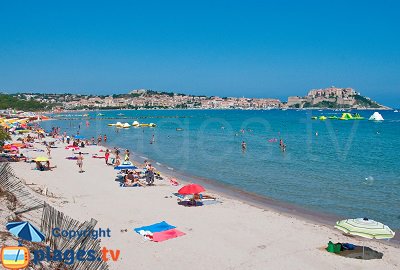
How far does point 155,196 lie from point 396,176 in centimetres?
1678

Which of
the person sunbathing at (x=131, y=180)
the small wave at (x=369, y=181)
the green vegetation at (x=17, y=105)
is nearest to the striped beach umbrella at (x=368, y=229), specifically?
the person sunbathing at (x=131, y=180)

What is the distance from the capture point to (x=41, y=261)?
7441 mm

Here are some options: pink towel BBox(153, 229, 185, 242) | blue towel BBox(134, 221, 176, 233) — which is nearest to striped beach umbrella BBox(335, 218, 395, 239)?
pink towel BBox(153, 229, 185, 242)

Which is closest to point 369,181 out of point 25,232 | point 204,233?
point 204,233

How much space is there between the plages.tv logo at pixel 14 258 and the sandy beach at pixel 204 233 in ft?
9.88

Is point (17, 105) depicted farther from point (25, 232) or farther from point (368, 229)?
point (368, 229)

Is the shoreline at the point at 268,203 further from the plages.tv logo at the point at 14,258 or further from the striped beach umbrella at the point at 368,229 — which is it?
the plages.tv logo at the point at 14,258

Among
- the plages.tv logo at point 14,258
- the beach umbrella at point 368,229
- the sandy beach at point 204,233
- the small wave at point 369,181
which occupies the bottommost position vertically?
the small wave at point 369,181

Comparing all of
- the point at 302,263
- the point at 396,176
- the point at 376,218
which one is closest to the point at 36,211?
the point at 302,263

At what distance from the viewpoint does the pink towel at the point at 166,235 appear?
36.8ft

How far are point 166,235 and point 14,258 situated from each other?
17.8 ft

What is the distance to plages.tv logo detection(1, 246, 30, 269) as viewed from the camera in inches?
253

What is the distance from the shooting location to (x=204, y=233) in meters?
12.0

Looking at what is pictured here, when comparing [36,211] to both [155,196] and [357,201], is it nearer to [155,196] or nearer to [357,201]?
[155,196]
